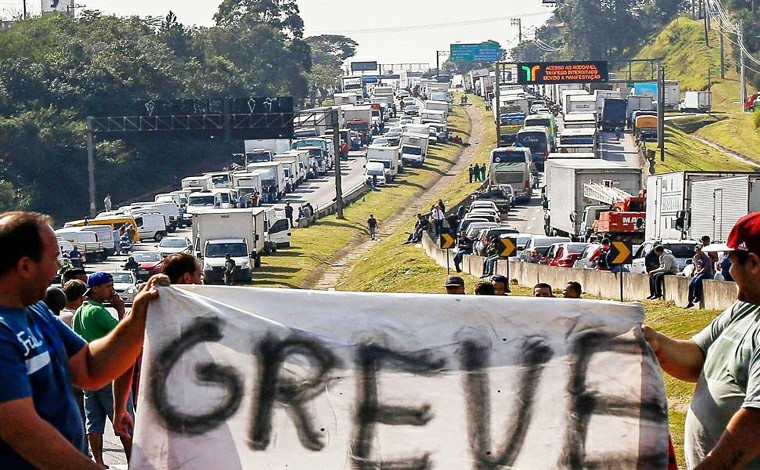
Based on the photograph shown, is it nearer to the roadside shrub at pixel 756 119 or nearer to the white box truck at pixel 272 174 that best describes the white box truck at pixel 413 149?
the white box truck at pixel 272 174

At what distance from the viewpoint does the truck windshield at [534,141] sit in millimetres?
97375

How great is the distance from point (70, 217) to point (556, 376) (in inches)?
3451

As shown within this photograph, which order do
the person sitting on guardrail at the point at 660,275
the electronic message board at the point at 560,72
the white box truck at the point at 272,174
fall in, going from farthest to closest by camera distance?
the electronic message board at the point at 560,72 < the white box truck at the point at 272,174 < the person sitting on guardrail at the point at 660,275

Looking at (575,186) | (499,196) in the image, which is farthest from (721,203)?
(499,196)

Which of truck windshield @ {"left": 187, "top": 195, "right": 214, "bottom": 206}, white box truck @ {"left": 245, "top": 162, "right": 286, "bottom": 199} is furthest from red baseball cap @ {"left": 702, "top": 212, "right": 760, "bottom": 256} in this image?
white box truck @ {"left": 245, "top": 162, "right": 286, "bottom": 199}

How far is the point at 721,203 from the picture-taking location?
39.9m

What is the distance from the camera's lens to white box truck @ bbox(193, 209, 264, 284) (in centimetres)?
5259

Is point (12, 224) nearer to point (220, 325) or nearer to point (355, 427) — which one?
point (220, 325)

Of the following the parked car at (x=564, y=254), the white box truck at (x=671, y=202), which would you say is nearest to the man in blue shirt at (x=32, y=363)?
the parked car at (x=564, y=254)

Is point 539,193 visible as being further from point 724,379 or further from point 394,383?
point 724,379

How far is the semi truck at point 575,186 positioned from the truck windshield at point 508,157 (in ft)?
51.2

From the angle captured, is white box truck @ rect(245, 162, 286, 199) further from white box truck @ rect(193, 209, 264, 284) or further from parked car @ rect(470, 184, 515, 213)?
white box truck @ rect(193, 209, 264, 284)

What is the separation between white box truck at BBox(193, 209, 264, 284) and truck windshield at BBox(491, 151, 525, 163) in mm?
23740

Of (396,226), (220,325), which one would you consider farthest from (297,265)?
(220,325)
